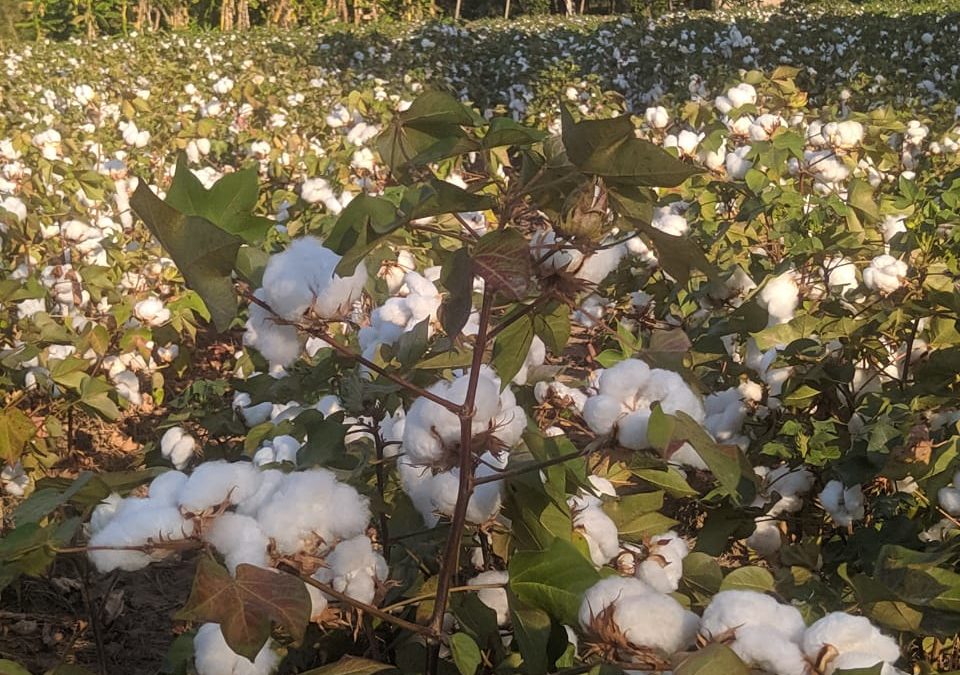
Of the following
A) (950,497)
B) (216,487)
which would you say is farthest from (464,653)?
(950,497)

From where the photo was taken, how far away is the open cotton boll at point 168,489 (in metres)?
0.94

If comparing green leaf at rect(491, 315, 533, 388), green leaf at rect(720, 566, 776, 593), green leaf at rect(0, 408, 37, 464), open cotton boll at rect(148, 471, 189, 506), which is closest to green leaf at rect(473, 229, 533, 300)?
green leaf at rect(491, 315, 533, 388)

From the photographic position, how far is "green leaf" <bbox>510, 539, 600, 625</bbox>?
927 mm

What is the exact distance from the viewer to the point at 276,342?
101 cm

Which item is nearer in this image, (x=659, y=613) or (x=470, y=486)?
(x=659, y=613)

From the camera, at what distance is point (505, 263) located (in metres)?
0.80

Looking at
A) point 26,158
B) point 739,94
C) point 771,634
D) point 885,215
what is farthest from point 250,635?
point 26,158

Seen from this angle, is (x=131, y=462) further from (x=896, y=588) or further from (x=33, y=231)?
(x=896, y=588)

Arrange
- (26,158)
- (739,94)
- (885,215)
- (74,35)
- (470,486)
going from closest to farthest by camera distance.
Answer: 1. (470,486)
2. (885,215)
3. (739,94)
4. (26,158)
5. (74,35)

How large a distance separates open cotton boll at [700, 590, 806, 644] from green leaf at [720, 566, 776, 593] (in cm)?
27

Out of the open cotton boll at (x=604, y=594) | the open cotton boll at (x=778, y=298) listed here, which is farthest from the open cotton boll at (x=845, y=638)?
the open cotton boll at (x=778, y=298)

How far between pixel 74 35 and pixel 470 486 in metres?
26.0

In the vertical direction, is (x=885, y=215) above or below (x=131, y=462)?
above

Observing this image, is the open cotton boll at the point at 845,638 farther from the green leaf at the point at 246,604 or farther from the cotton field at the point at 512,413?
the green leaf at the point at 246,604
